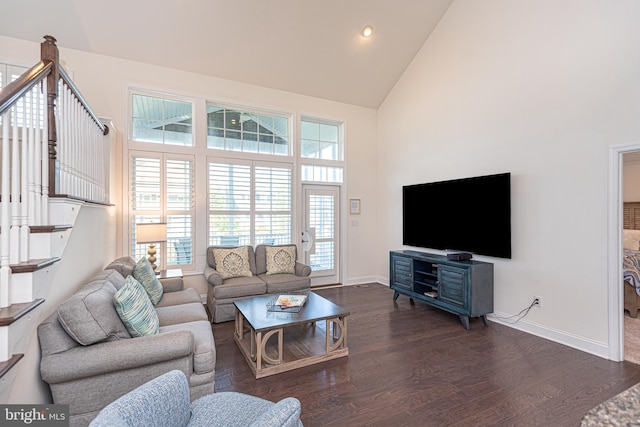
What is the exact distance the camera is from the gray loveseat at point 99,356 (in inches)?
65.5

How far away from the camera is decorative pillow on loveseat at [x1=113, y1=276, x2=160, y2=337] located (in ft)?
6.45

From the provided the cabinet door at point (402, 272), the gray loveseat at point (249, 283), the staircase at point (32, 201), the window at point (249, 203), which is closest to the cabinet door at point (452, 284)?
the cabinet door at point (402, 272)

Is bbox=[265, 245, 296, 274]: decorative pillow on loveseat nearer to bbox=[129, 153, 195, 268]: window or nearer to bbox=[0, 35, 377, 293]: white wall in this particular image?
bbox=[0, 35, 377, 293]: white wall

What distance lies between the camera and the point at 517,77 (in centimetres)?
361

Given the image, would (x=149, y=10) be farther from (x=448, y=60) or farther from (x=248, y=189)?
(x=448, y=60)

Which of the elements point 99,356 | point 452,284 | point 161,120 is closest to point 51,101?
point 99,356

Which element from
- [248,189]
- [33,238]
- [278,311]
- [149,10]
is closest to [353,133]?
[248,189]

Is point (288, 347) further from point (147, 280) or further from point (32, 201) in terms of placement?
point (32, 201)

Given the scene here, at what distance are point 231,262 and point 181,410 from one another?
9.78 ft

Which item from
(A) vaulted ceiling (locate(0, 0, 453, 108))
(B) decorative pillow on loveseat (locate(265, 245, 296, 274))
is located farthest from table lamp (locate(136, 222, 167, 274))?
(A) vaulted ceiling (locate(0, 0, 453, 108))

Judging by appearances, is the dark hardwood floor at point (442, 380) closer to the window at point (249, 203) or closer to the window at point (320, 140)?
the window at point (249, 203)

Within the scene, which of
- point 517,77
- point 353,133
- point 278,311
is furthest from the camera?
point 353,133

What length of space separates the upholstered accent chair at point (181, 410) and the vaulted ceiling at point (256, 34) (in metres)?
4.25

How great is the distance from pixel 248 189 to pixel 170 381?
12.5ft
